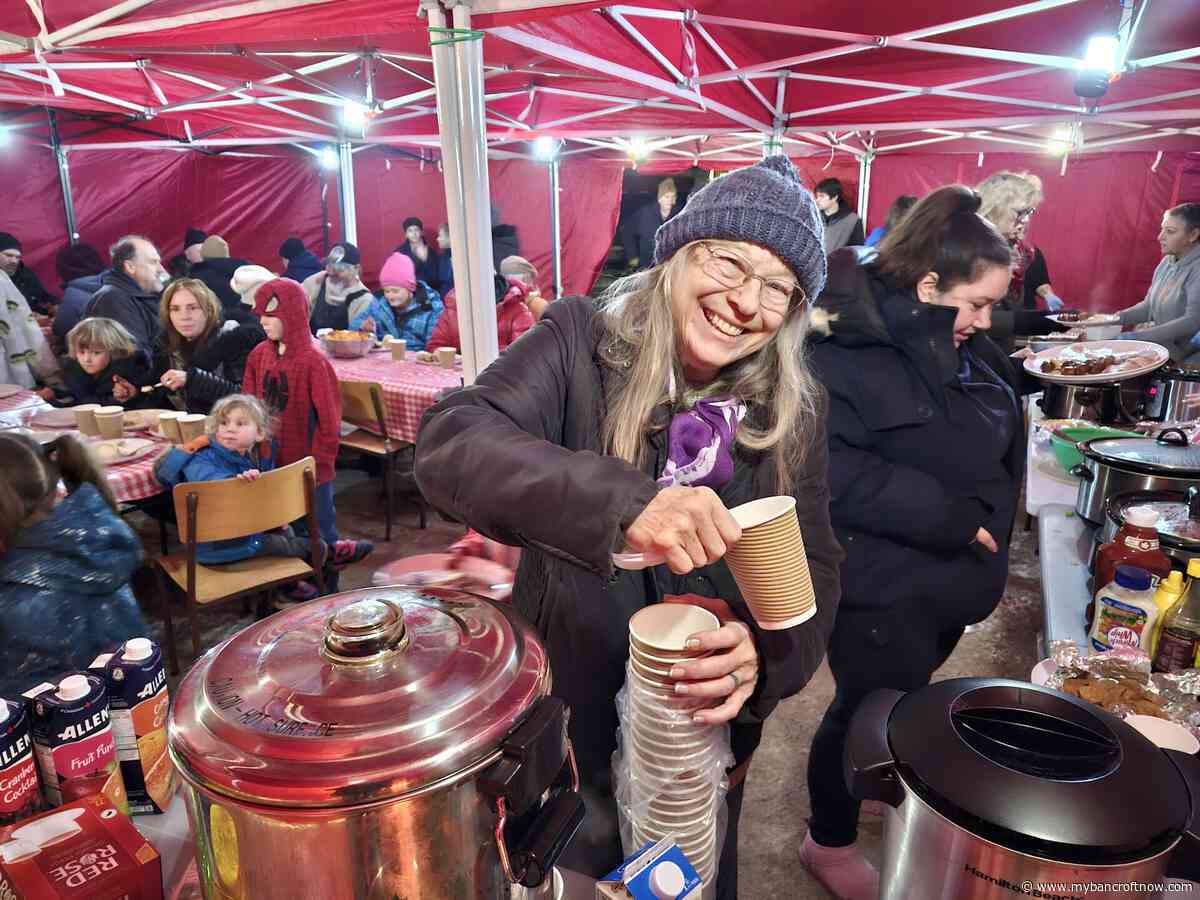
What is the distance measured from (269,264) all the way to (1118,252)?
12.1 metres

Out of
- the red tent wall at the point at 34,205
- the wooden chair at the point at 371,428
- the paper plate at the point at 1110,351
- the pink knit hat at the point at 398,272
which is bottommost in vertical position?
the wooden chair at the point at 371,428

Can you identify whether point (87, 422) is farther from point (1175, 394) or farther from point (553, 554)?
point (1175, 394)

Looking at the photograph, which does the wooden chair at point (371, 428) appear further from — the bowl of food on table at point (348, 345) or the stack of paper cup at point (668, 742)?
the stack of paper cup at point (668, 742)

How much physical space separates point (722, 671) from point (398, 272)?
5.72 metres

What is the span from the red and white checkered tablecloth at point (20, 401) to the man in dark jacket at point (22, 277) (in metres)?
2.87

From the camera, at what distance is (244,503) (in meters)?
3.01

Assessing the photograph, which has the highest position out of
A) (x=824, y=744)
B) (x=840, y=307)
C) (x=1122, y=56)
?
(x=1122, y=56)

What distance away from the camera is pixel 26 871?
2.71ft

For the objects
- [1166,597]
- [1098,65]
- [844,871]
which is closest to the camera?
[1166,597]

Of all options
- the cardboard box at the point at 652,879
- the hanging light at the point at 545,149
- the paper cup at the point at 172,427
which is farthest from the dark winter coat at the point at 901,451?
the hanging light at the point at 545,149

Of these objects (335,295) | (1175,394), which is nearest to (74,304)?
(335,295)

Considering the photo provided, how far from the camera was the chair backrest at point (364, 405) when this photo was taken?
4699mm

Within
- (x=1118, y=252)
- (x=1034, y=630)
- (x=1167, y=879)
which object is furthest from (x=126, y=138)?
(x=1118, y=252)

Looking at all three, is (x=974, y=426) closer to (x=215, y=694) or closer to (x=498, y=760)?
(x=498, y=760)
